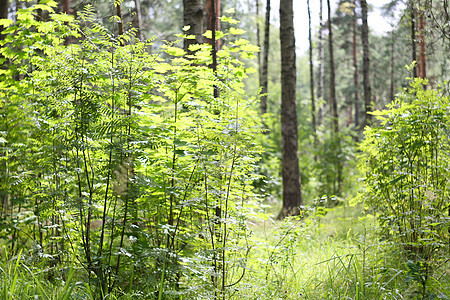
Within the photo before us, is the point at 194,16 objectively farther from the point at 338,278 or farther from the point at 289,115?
the point at 338,278

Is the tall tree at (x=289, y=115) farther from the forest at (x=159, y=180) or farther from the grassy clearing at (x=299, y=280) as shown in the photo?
the grassy clearing at (x=299, y=280)

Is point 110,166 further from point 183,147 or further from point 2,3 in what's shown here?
point 2,3

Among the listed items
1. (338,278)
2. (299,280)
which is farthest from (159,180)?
(338,278)

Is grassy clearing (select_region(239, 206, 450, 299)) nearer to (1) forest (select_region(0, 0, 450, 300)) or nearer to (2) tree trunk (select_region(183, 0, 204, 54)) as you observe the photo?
(1) forest (select_region(0, 0, 450, 300))

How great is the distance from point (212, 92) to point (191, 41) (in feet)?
7.34

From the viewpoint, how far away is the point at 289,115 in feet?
26.8

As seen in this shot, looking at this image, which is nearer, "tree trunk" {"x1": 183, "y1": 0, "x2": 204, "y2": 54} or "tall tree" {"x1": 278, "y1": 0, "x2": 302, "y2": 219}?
"tree trunk" {"x1": 183, "y1": 0, "x2": 204, "y2": 54}

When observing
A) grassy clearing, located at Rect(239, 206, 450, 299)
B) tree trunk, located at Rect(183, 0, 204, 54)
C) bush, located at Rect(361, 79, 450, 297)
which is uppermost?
tree trunk, located at Rect(183, 0, 204, 54)

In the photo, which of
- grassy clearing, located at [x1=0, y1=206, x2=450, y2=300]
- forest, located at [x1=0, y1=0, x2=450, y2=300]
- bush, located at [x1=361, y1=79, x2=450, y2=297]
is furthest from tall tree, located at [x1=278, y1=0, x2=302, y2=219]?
bush, located at [x1=361, y1=79, x2=450, y2=297]

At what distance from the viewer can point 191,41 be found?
19.8 ft

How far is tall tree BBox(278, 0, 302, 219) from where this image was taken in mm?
7980

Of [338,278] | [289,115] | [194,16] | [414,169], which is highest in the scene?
[194,16]

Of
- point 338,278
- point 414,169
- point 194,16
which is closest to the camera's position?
point 338,278

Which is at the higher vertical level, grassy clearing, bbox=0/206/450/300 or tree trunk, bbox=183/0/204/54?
tree trunk, bbox=183/0/204/54
